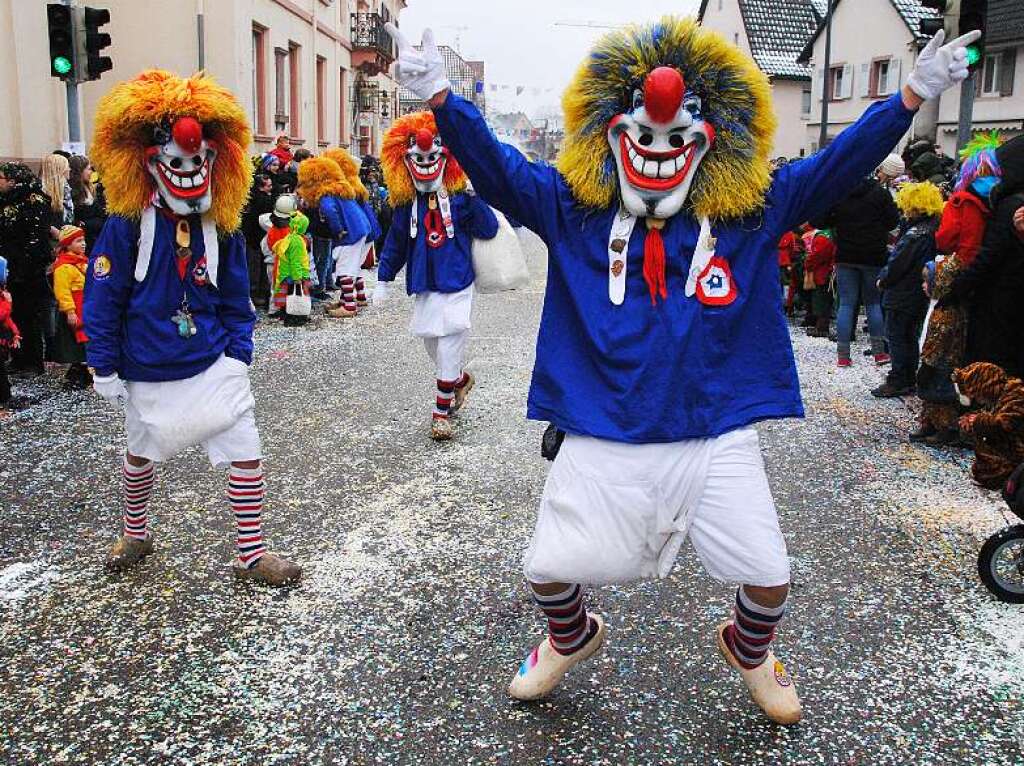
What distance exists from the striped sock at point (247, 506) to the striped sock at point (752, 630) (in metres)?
2.01

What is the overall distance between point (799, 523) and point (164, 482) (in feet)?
11.0

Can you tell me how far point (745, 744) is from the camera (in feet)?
9.64

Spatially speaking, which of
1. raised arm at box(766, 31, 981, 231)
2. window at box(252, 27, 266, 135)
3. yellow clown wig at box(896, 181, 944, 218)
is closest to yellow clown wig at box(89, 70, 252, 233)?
raised arm at box(766, 31, 981, 231)

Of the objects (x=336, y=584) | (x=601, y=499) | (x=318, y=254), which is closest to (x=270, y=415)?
(x=336, y=584)

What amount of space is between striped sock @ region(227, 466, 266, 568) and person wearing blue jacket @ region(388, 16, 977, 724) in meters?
1.57

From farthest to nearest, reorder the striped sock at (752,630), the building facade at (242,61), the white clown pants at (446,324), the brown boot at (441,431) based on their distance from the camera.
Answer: the building facade at (242,61), the white clown pants at (446,324), the brown boot at (441,431), the striped sock at (752,630)

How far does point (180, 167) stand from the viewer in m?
3.86

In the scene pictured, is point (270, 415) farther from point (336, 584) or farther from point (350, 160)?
point (350, 160)

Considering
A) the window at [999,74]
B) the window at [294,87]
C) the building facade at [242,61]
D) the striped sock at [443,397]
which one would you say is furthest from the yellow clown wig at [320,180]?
the window at [999,74]

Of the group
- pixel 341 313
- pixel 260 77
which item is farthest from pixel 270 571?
pixel 260 77

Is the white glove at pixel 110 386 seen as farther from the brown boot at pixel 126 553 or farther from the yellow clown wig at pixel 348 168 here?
the yellow clown wig at pixel 348 168

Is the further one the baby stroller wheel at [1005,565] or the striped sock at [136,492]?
the striped sock at [136,492]

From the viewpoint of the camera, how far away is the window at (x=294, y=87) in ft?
69.2

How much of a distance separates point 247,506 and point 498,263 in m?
3.03
